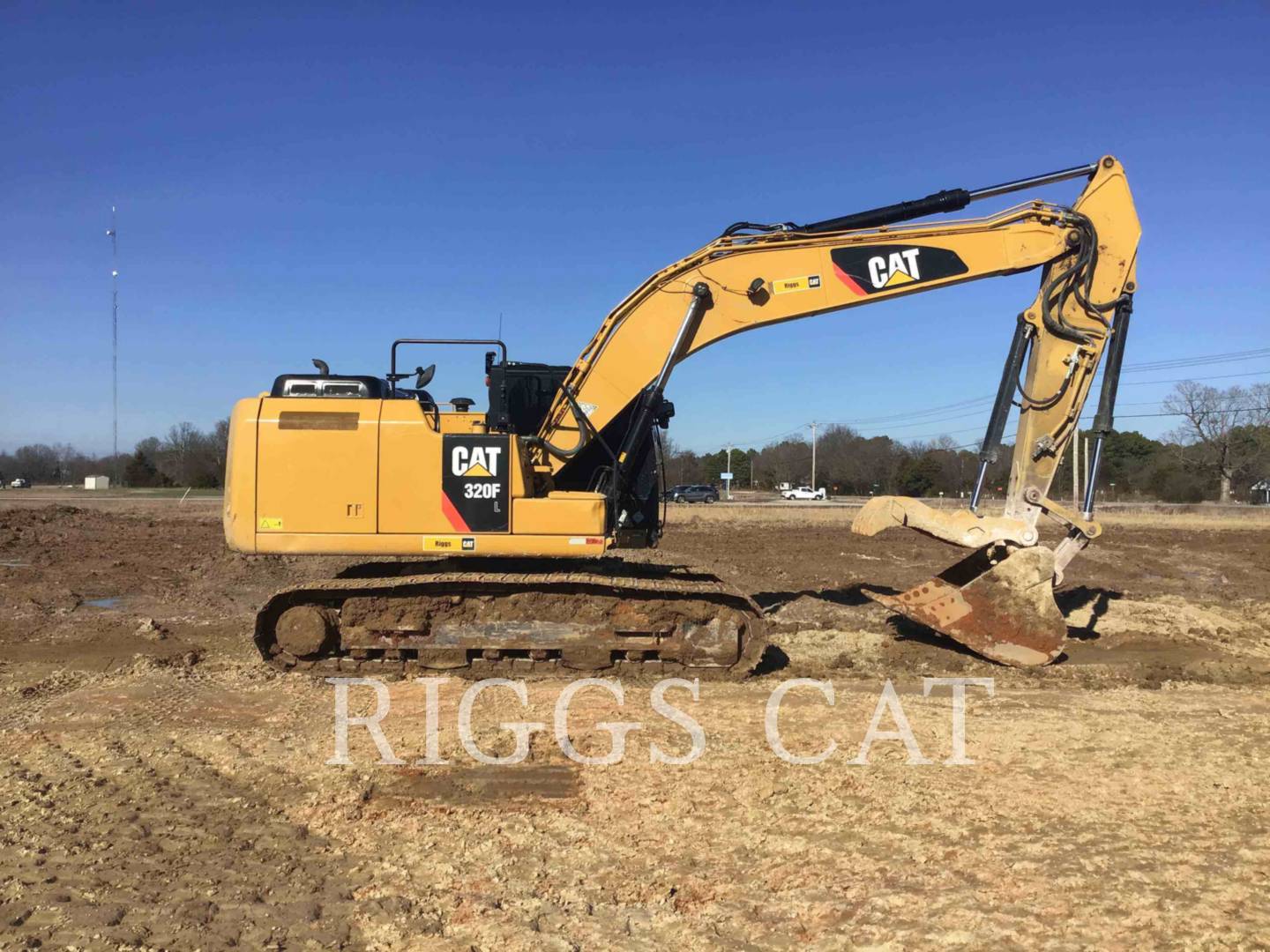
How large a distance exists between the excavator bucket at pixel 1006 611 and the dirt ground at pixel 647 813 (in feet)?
0.87

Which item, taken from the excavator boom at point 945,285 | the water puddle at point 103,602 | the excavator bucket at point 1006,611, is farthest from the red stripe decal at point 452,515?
the water puddle at point 103,602

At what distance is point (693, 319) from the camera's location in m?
8.48

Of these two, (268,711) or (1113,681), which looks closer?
(268,711)

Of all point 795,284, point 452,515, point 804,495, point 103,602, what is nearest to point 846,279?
point 795,284

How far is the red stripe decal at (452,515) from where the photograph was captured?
25.8 feet

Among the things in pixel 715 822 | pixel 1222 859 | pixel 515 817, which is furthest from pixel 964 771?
pixel 515 817

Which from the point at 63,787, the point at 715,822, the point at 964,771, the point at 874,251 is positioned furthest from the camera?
the point at 874,251

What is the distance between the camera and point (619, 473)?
330 inches

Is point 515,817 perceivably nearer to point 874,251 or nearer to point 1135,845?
point 1135,845

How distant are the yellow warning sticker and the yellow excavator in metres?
0.02

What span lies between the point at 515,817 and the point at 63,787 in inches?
108

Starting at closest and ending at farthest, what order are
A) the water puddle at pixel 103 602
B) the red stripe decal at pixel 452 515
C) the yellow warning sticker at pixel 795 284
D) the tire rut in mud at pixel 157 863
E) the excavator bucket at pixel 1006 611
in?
the tire rut in mud at pixel 157 863
the red stripe decal at pixel 452 515
the excavator bucket at pixel 1006 611
the yellow warning sticker at pixel 795 284
the water puddle at pixel 103 602

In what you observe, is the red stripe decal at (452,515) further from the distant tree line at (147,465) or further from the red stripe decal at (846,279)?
the distant tree line at (147,465)

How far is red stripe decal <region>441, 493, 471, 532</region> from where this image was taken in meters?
7.86
